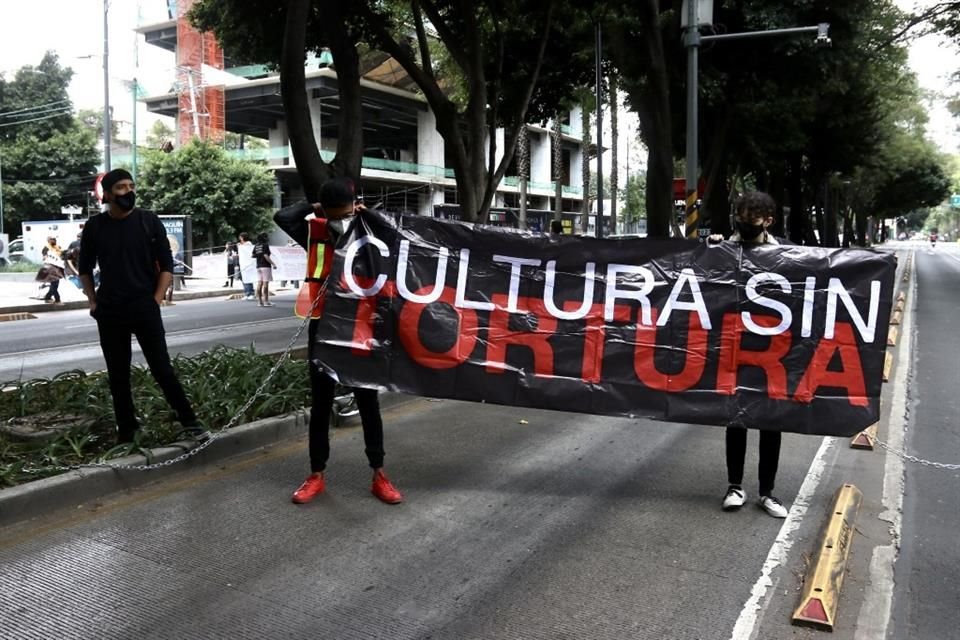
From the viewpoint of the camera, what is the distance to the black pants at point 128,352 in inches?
191

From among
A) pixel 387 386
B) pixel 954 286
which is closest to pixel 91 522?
pixel 387 386

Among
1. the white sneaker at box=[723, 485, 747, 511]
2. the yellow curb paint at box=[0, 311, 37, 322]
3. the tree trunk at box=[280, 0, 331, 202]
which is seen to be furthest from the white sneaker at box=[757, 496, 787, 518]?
the yellow curb paint at box=[0, 311, 37, 322]

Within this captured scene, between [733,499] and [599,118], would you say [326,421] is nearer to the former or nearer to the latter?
[733,499]

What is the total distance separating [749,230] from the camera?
4664 millimetres

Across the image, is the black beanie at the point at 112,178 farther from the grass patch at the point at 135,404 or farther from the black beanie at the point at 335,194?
the grass patch at the point at 135,404

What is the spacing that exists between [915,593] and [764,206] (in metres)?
2.20

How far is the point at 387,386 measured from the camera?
4758 millimetres

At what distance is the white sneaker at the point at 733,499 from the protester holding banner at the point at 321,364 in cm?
195

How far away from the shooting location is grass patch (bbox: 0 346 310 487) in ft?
15.6

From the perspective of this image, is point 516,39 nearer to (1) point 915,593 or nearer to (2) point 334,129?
(1) point 915,593

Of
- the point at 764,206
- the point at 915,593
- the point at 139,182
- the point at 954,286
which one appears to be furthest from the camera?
the point at 139,182

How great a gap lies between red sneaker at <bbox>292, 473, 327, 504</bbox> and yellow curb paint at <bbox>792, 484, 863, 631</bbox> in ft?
8.86

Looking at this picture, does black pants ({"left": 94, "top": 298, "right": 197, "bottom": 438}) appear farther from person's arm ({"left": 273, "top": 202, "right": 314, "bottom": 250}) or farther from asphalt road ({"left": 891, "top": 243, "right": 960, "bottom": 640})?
asphalt road ({"left": 891, "top": 243, "right": 960, "bottom": 640})

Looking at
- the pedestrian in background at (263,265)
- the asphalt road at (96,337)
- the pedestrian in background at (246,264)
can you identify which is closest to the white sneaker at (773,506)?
the asphalt road at (96,337)
